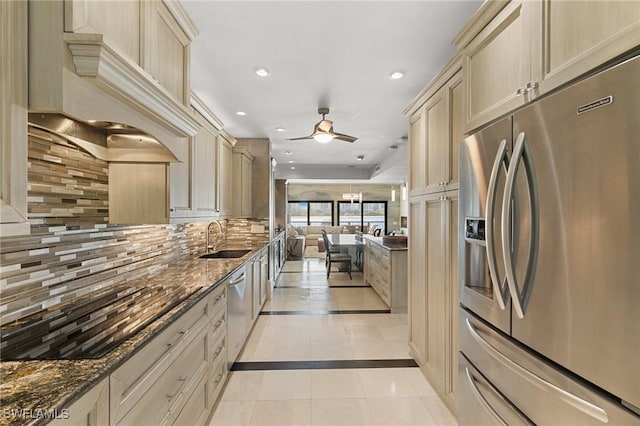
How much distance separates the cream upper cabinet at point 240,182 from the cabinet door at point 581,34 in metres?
3.48

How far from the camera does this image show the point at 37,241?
1.31 meters

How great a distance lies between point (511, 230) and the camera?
1.15 meters

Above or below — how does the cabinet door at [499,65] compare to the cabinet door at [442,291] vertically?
above

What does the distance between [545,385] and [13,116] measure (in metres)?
1.90

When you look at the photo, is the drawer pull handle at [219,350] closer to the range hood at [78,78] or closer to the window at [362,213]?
the range hood at [78,78]

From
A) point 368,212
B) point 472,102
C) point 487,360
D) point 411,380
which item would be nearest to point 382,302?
point 411,380

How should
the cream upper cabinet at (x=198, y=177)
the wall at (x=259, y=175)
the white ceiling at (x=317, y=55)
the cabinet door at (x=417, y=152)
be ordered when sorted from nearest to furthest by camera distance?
1. the white ceiling at (x=317, y=55)
2. the cream upper cabinet at (x=198, y=177)
3. the cabinet door at (x=417, y=152)
4. the wall at (x=259, y=175)

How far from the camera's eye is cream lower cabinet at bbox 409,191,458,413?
193 cm

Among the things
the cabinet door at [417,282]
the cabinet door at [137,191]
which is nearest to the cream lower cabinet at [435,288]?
the cabinet door at [417,282]

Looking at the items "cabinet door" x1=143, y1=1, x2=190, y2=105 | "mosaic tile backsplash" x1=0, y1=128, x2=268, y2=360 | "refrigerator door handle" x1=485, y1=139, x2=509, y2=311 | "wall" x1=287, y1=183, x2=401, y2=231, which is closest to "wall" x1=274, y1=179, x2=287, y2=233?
"wall" x1=287, y1=183, x2=401, y2=231

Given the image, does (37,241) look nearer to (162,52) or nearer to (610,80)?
(162,52)

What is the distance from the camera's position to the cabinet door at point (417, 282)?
238 cm

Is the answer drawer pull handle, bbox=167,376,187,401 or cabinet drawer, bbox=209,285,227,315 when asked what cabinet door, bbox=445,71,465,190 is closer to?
cabinet drawer, bbox=209,285,227,315

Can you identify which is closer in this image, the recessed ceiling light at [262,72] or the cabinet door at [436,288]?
the cabinet door at [436,288]
